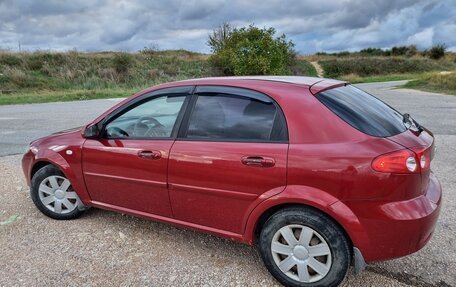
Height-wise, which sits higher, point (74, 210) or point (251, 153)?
point (251, 153)

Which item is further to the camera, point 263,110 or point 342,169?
point 263,110

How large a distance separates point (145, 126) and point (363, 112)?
1943 mm

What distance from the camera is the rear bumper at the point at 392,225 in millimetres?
2609

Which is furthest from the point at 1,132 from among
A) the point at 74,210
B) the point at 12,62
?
the point at 12,62

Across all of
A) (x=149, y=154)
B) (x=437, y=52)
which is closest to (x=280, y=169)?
(x=149, y=154)

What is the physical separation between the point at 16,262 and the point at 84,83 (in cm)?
2965

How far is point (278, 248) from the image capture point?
294 centimetres

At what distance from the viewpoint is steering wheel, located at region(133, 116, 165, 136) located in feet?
11.9

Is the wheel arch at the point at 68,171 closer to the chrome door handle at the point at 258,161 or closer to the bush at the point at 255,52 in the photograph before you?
the chrome door handle at the point at 258,161

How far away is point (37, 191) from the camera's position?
427 centimetres

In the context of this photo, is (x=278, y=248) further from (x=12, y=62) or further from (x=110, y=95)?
(x=12, y=62)

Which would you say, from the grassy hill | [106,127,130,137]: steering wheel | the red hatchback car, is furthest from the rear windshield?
the grassy hill

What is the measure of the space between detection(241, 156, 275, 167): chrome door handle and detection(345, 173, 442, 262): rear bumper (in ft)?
1.94

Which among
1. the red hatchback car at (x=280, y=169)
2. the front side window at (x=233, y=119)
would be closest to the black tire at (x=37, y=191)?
the red hatchback car at (x=280, y=169)
